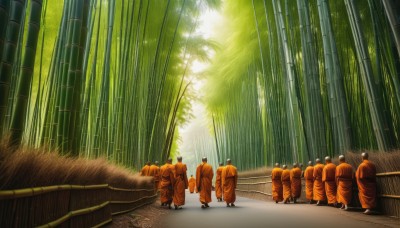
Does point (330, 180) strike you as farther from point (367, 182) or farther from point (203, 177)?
point (203, 177)

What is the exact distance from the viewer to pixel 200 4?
9.61 metres

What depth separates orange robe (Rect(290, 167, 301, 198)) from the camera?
8.12 m

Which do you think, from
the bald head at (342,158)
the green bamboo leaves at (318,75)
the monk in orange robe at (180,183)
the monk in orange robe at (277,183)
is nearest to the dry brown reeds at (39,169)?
the green bamboo leaves at (318,75)

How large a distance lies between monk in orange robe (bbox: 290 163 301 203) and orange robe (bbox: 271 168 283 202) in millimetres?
→ 358

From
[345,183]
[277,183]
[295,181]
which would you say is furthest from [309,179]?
[345,183]

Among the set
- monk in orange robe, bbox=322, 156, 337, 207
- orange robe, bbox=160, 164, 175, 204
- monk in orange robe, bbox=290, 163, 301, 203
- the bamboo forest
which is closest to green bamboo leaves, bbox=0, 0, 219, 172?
the bamboo forest

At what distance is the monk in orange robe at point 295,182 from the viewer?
8117 millimetres

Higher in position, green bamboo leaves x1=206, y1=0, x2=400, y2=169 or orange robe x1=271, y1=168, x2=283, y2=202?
green bamboo leaves x1=206, y1=0, x2=400, y2=169

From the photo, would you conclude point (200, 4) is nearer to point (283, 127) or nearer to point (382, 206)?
point (283, 127)

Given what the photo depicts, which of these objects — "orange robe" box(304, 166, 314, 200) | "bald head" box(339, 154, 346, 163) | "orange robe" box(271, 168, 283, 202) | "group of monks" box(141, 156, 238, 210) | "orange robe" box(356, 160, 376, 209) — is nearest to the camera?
"orange robe" box(356, 160, 376, 209)

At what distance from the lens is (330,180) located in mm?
6516

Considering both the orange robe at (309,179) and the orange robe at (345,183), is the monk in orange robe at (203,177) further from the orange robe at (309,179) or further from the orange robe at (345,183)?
the orange robe at (345,183)

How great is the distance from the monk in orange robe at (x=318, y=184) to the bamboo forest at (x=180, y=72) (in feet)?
0.99

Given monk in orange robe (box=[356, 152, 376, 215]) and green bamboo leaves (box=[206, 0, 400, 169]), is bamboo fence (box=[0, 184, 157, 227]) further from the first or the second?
monk in orange robe (box=[356, 152, 376, 215])
